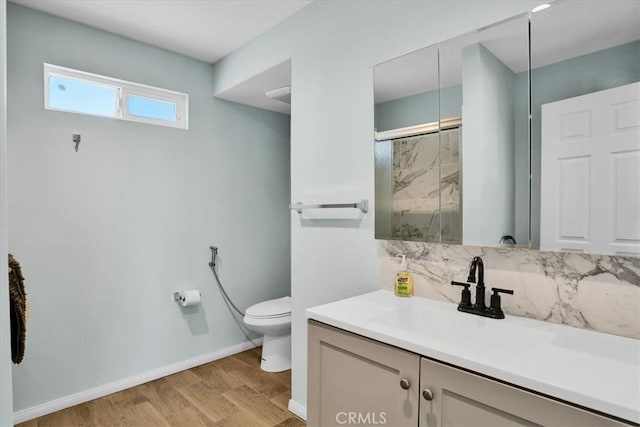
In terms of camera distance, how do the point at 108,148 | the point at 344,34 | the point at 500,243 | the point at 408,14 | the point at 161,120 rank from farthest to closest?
the point at 161,120 → the point at 108,148 → the point at 344,34 → the point at 408,14 → the point at 500,243

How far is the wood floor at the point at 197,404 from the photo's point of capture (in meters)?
2.17

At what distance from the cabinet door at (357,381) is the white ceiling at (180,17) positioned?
1.94 meters

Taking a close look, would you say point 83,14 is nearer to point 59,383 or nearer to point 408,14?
point 408,14

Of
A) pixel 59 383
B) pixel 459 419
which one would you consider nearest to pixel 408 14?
pixel 459 419

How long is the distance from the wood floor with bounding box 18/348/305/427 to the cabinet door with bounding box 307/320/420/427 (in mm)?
931

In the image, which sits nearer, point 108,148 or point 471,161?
point 471,161

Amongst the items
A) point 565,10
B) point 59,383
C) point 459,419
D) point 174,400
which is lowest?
point 174,400

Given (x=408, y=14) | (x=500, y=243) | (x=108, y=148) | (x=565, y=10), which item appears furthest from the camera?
(x=108, y=148)

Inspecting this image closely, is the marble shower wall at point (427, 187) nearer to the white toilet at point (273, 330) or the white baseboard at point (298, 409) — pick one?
the white baseboard at point (298, 409)

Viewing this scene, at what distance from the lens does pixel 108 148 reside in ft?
8.25

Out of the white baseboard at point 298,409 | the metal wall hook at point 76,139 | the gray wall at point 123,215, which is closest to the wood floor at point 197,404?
the white baseboard at point 298,409

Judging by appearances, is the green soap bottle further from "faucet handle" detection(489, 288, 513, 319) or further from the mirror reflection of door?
the mirror reflection of door

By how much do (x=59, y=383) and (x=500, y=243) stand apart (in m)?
2.77

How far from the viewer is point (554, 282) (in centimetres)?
128
